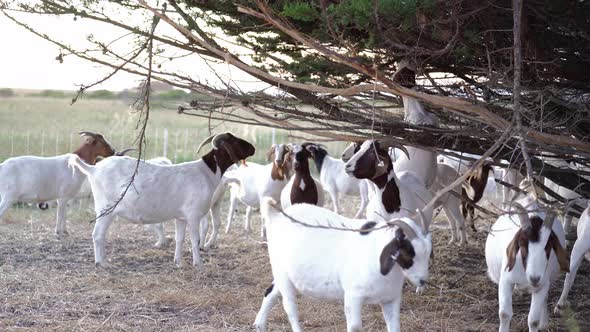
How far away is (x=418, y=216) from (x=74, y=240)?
757 centimetres

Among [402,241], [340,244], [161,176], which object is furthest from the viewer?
[161,176]

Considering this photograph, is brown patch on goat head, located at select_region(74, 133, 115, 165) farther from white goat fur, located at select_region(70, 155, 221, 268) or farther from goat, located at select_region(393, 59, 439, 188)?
goat, located at select_region(393, 59, 439, 188)

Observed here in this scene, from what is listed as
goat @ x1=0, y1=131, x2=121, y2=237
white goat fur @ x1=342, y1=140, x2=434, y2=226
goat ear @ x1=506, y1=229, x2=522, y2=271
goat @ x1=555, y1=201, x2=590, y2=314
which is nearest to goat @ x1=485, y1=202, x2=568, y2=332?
goat ear @ x1=506, y1=229, x2=522, y2=271

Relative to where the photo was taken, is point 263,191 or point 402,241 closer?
point 402,241

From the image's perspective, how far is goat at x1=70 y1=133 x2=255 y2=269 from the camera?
10.2m

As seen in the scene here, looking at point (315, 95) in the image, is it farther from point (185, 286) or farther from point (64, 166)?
point (64, 166)

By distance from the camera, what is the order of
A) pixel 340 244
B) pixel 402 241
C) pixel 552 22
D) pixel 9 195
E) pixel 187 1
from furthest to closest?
pixel 9 195
pixel 187 1
pixel 552 22
pixel 340 244
pixel 402 241

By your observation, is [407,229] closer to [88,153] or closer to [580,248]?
[580,248]

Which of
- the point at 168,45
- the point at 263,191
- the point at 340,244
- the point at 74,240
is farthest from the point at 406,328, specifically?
the point at 74,240

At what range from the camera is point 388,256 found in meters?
5.73

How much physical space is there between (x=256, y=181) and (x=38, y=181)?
3043mm

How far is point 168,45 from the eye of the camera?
8.80m

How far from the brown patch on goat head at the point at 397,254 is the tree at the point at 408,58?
1.09 m

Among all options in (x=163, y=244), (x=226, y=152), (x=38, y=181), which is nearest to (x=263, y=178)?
(x=163, y=244)
